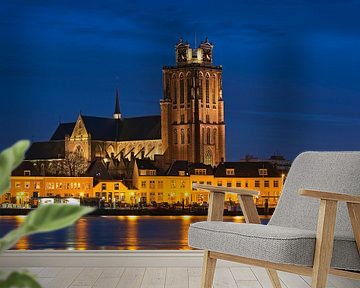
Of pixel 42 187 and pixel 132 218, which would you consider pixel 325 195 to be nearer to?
pixel 42 187

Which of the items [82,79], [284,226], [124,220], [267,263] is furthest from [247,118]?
[267,263]

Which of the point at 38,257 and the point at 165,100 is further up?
the point at 165,100

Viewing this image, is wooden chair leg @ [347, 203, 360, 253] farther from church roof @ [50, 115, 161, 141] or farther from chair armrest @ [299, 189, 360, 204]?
church roof @ [50, 115, 161, 141]

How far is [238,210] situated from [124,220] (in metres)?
1.17

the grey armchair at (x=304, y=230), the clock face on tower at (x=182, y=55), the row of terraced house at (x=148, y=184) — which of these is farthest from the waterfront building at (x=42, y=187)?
the grey armchair at (x=304, y=230)

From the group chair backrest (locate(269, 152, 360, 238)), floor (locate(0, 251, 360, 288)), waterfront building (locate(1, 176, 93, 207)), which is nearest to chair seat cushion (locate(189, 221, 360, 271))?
chair backrest (locate(269, 152, 360, 238))

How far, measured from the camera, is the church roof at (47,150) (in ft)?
18.0

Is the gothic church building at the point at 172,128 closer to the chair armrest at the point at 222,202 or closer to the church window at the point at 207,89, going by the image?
the church window at the point at 207,89

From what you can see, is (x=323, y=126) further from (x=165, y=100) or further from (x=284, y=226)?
(x=284, y=226)

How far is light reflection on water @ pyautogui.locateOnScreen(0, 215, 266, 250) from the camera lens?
20.0 ft

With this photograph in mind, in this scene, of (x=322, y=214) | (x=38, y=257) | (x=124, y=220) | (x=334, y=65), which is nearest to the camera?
(x=322, y=214)

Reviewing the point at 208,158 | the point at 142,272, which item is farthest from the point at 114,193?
the point at 142,272

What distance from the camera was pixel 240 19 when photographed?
5.43m

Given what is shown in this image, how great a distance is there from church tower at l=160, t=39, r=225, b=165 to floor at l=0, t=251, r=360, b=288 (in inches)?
55.2
